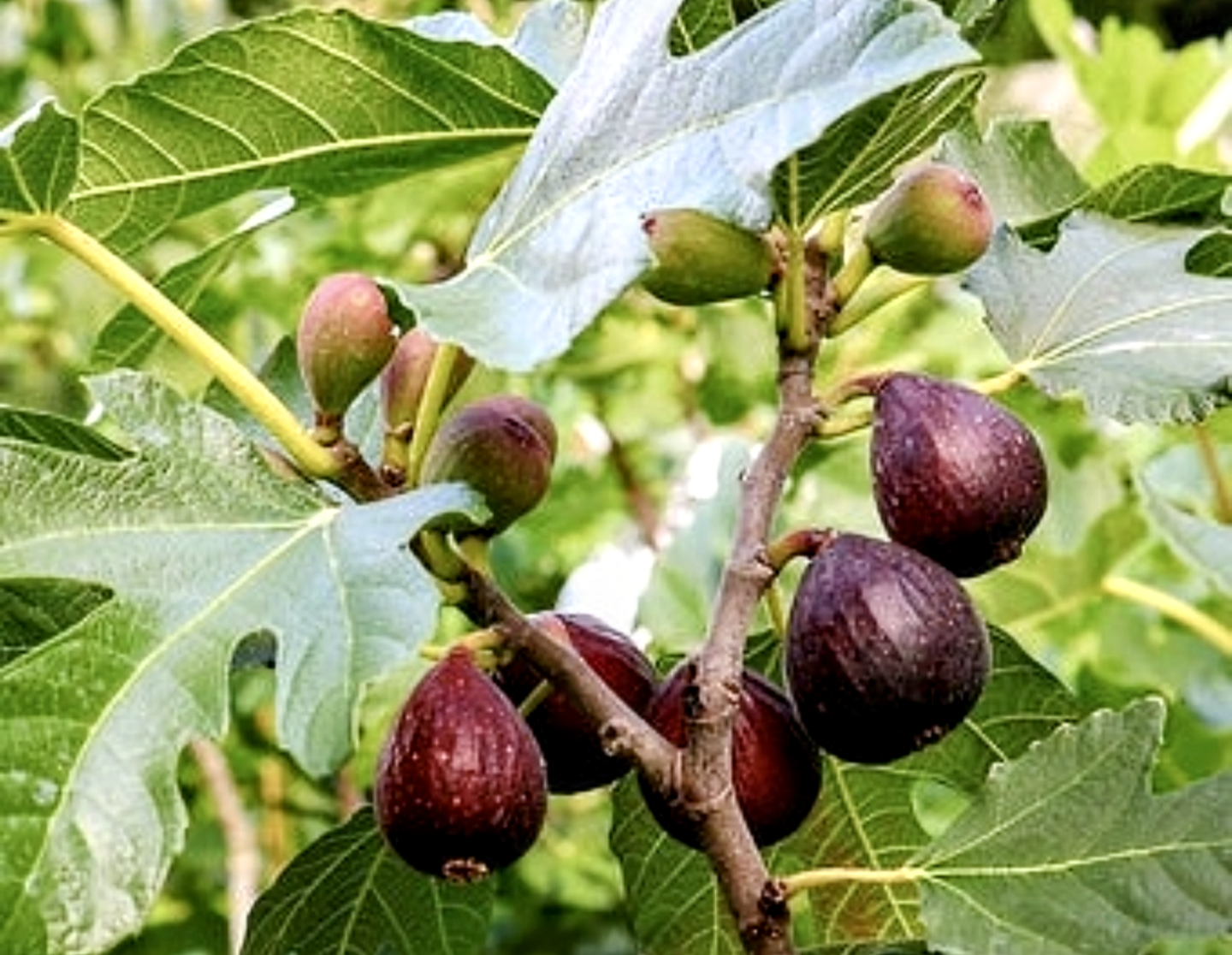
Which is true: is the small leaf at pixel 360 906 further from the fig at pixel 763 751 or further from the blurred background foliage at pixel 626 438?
the blurred background foliage at pixel 626 438

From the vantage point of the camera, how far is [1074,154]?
2.01 meters

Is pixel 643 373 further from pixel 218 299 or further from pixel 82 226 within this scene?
pixel 82 226

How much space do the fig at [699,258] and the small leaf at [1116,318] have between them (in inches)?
4.7

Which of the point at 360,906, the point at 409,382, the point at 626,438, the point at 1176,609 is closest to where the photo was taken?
the point at 409,382

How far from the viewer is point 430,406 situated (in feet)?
2.45

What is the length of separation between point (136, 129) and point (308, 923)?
0.28 m

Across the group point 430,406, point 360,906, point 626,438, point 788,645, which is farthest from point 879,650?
point 626,438

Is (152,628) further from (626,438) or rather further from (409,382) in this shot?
(626,438)

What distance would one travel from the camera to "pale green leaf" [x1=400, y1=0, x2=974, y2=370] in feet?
2.06

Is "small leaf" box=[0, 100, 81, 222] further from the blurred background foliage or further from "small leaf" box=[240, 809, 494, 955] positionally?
the blurred background foliage

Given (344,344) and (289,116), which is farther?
(289,116)

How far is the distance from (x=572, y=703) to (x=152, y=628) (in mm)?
125

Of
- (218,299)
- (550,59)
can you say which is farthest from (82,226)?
(218,299)

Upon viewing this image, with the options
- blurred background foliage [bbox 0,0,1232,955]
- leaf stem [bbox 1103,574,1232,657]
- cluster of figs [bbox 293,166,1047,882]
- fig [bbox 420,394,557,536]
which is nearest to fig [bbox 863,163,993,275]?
cluster of figs [bbox 293,166,1047,882]
